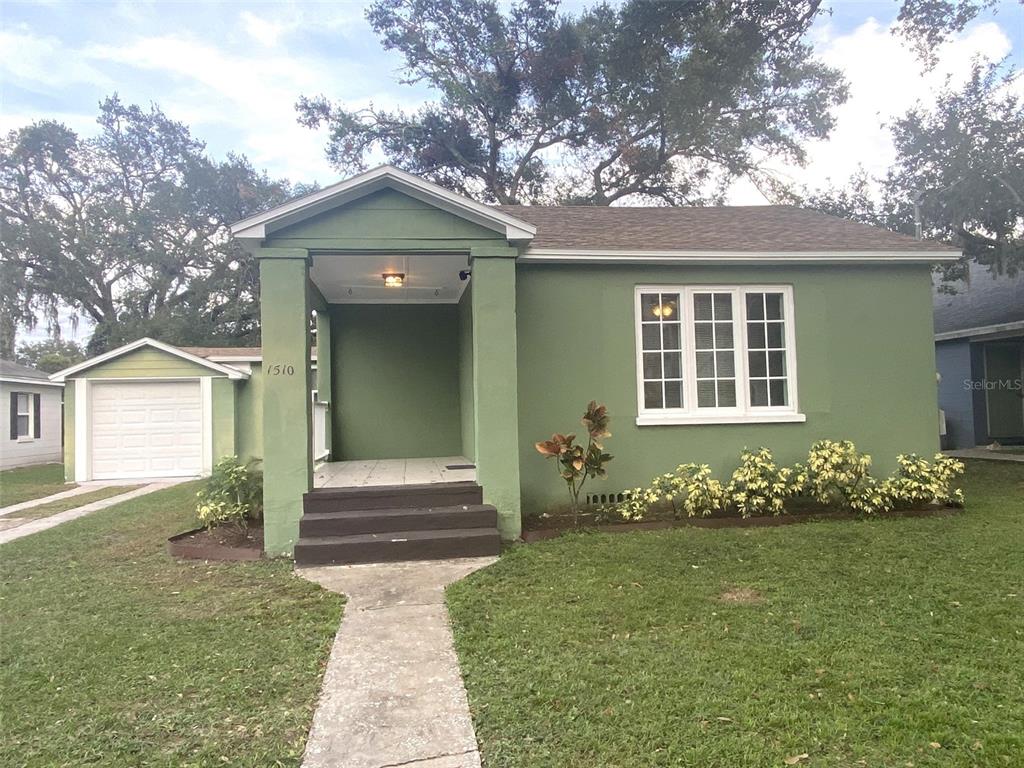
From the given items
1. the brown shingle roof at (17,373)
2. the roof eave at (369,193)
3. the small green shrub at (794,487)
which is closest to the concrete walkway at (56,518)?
the roof eave at (369,193)

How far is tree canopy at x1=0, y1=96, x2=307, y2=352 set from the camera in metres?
23.0

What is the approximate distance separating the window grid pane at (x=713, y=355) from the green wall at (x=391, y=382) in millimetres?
3604

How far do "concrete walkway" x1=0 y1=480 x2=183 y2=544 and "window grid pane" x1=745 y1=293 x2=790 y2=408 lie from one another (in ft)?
28.5

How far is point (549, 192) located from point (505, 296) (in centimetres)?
1587

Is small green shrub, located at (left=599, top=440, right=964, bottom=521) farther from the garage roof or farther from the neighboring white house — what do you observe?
the neighboring white house

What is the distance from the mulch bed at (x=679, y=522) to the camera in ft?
20.2

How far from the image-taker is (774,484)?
6602 mm

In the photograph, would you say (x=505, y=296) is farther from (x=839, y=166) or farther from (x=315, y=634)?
(x=839, y=166)

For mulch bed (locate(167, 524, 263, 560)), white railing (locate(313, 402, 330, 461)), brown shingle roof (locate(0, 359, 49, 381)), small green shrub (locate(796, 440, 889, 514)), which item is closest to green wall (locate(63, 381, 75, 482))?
brown shingle roof (locate(0, 359, 49, 381))

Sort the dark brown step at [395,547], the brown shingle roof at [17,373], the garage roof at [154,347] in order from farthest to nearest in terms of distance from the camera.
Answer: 1. the brown shingle roof at [17,373]
2. the garage roof at [154,347]
3. the dark brown step at [395,547]

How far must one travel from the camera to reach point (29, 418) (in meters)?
16.8

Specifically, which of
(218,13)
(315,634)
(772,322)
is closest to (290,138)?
(218,13)

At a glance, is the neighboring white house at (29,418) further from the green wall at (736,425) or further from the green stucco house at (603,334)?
the green wall at (736,425)

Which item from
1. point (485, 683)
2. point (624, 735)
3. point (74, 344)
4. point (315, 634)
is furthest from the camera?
point (74, 344)
